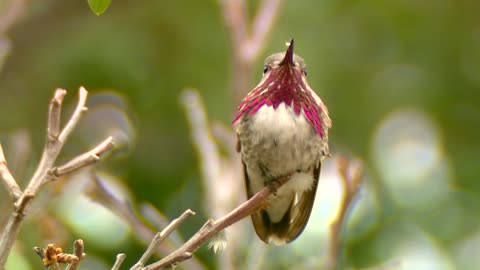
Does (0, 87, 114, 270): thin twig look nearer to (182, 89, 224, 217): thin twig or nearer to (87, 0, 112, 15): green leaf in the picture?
(87, 0, 112, 15): green leaf

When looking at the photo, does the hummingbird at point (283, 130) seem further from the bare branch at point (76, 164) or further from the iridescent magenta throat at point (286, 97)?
the bare branch at point (76, 164)

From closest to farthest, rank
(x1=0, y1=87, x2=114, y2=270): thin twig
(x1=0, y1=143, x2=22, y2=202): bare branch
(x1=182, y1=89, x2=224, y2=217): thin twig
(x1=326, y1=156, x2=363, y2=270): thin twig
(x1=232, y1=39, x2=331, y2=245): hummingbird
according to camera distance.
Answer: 1. (x1=0, y1=87, x2=114, y2=270): thin twig
2. (x1=0, y1=143, x2=22, y2=202): bare branch
3. (x1=326, y1=156, x2=363, y2=270): thin twig
4. (x1=232, y1=39, x2=331, y2=245): hummingbird
5. (x1=182, y1=89, x2=224, y2=217): thin twig

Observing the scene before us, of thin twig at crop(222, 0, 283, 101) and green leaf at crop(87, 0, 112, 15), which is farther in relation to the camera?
thin twig at crop(222, 0, 283, 101)

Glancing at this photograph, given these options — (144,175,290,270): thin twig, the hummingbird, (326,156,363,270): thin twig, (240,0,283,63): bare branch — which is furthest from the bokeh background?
(144,175,290,270): thin twig

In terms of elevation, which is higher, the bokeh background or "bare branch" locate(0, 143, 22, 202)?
the bokeh background

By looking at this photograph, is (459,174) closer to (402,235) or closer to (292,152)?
(402,235)

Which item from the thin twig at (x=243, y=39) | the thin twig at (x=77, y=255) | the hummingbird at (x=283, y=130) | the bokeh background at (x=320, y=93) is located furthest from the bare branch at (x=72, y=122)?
the bokeh background at (x=320, y=93)

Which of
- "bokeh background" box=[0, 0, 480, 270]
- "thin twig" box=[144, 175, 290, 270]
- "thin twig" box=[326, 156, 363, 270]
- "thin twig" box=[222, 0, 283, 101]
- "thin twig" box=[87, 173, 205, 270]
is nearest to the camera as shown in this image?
"thin twig" box=[144, 175, 290, 270]
